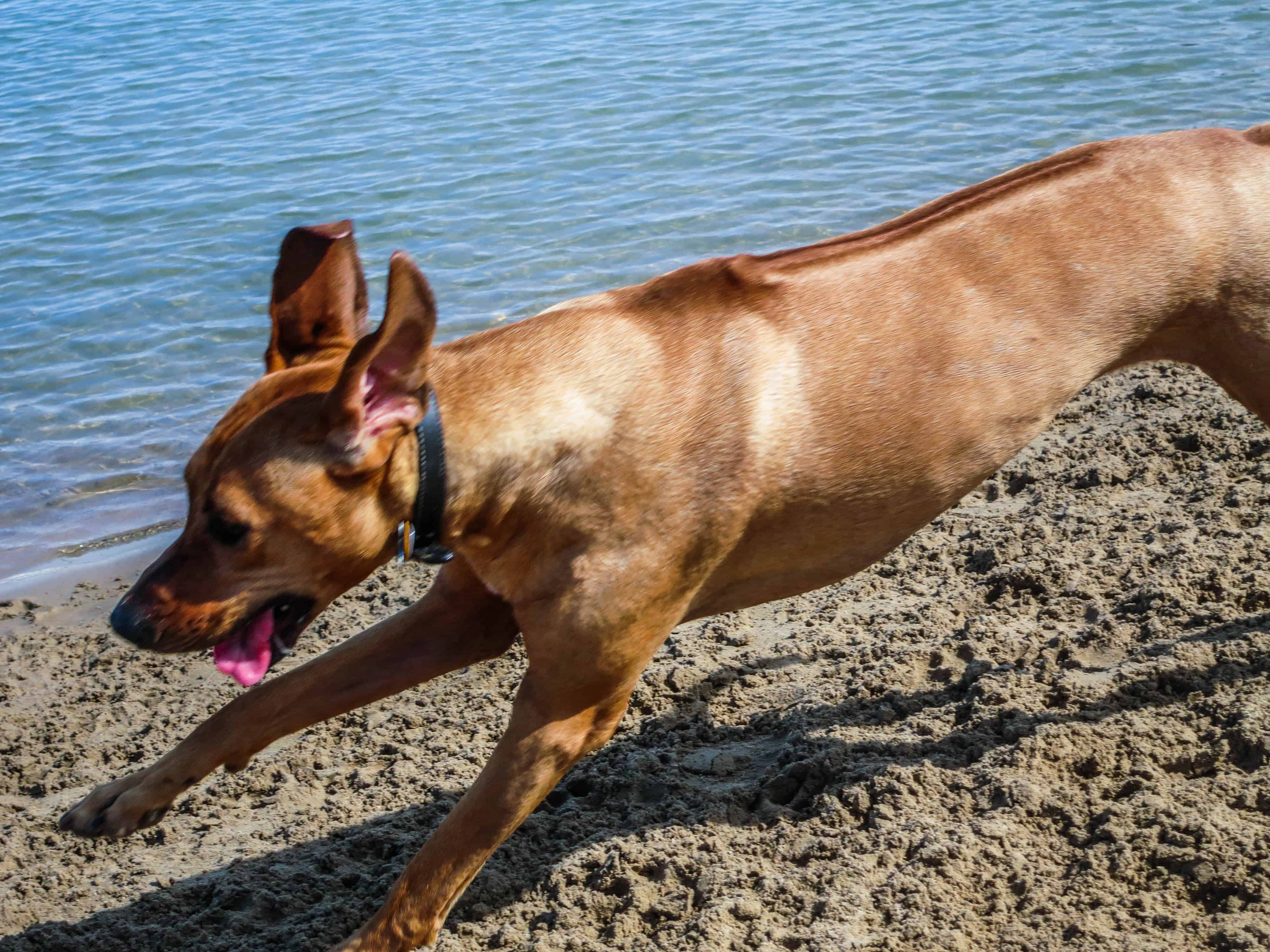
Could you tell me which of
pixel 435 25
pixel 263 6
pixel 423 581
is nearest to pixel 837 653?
pixel 423 581

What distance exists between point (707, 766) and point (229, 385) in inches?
190

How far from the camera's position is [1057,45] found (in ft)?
45.3

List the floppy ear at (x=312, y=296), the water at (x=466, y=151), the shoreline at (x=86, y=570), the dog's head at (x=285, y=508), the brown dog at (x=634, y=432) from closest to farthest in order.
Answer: the dog's head at (x=285, y=508), the brown dog at (x=634, y=432), the floppy ear at (x=312, y=296), the shoreline at (x=86, y=570), the water at (x=466, y=151)

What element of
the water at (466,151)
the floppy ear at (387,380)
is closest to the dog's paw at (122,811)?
the floppy ear at (387,380)

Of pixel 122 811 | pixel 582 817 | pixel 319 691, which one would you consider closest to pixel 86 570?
pixel 122 811

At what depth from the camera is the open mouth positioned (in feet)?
8.80

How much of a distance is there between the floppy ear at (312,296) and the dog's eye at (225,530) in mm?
395

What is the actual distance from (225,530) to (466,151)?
966 centimetres

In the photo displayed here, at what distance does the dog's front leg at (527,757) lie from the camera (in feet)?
9.27

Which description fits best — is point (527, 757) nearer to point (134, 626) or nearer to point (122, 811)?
point (134, 626)

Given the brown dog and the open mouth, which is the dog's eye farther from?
the open mouth

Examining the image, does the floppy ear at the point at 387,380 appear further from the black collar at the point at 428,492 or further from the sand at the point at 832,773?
the sand at the point at 832,773

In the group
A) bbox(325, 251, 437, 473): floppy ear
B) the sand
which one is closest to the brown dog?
bbox(325, 251, 437, 473): floppy ear

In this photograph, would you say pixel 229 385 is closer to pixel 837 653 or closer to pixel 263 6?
pixel 837 653
